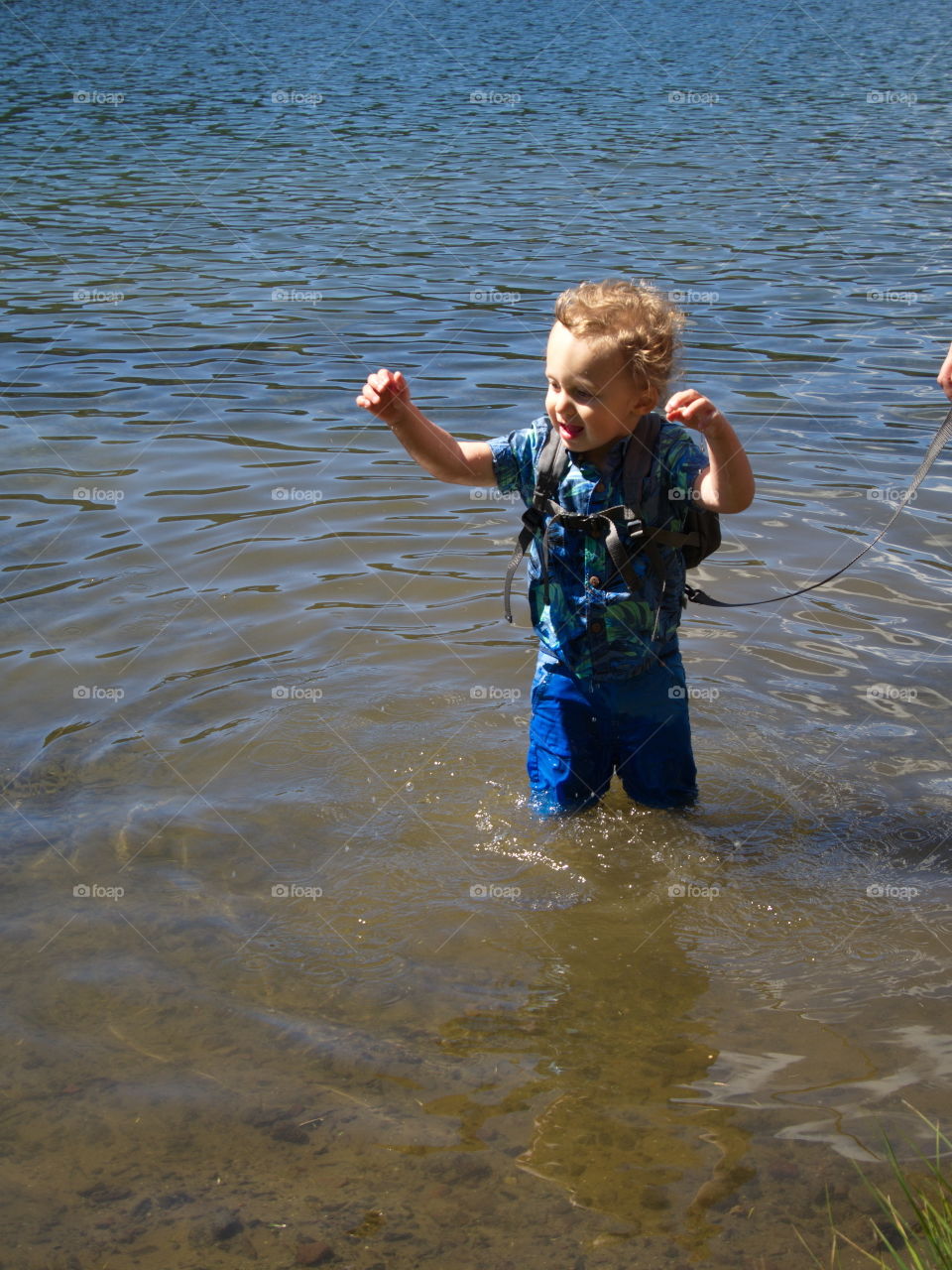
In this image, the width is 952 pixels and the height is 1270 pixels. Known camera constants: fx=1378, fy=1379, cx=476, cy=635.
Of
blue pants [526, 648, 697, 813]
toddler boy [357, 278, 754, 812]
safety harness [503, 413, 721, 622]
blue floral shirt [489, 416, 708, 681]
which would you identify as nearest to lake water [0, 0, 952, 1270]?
blue pants [526, 648, 697, 813]

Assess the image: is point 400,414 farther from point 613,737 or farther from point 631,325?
point 613,737

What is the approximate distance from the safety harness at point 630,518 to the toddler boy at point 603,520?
11 mm

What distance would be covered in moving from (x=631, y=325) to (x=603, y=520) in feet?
1.72

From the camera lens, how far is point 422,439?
3631mm

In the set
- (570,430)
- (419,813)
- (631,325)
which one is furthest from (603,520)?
(419,813)

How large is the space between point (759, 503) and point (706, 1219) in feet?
14.6

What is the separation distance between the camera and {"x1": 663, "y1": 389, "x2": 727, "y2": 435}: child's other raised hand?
125 inches

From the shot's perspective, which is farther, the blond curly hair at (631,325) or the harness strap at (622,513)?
the harness strap at (622,513)

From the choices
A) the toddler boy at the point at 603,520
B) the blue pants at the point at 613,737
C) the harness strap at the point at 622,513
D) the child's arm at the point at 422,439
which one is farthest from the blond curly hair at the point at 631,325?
the blue pants at the point at 613,737

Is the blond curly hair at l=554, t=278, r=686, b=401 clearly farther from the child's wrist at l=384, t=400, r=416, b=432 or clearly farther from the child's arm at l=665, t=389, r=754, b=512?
the child's wrist at l=384, t=400, r=416, b=432

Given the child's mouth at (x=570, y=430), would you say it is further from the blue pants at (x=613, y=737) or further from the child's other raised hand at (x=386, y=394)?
the blue pants at (x=613, y=737)

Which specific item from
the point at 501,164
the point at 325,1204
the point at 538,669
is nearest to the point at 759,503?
the point at 538,669

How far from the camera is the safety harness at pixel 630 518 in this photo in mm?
3689

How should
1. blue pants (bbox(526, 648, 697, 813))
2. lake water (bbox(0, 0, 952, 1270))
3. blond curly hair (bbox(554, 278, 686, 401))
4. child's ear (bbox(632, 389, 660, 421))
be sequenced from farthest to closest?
blue pants (bbox(526, 648, 697, 813)) < child's ear (bbox(632, 389, 660, 421)) < blond curly hair (bbox(554, 278, 686, 401)) < lake water (bbox(0, 0, 952, 1270))
